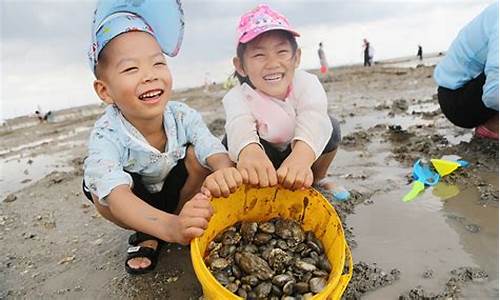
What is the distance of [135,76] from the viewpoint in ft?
7.27

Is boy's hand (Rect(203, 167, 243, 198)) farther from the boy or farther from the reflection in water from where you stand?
the reflection in water

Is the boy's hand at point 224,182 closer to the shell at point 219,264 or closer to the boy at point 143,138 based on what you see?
the boy at point 143,138

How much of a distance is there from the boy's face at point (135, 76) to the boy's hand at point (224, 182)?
63 cm

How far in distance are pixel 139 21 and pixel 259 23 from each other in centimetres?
69

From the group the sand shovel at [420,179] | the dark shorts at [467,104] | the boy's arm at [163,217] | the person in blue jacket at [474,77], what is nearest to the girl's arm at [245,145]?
the boy's arm at [163,217]

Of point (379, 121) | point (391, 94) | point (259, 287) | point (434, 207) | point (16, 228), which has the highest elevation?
point (259, 287)

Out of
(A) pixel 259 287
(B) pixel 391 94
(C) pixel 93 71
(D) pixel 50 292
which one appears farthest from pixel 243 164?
(B) pixel 391 94

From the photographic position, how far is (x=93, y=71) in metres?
2.33

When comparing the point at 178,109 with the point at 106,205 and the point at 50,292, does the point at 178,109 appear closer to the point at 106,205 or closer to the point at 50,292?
the point at 106,205

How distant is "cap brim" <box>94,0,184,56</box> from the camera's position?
238 cm

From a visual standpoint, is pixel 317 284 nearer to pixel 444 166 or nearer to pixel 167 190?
pixel 167 190

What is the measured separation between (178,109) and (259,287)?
1.30 metres

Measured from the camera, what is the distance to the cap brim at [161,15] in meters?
2.38

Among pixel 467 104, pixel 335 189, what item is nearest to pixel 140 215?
pixel 335 189
